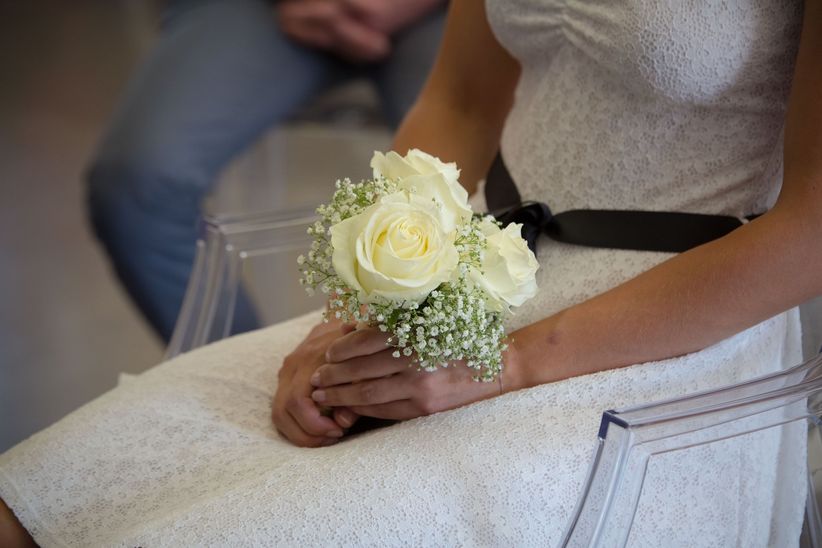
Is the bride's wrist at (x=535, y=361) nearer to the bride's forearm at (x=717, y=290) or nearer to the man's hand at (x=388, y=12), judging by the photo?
the bride's forearm at (x=717, y=290)

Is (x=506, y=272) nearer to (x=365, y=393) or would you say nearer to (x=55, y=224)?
(x=365, y=393)

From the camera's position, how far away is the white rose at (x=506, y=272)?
808 mm

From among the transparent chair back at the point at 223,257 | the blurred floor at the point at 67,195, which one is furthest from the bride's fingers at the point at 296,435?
the blurred floor at the point at 67,195

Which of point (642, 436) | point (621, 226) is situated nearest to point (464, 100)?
point (621, 226)

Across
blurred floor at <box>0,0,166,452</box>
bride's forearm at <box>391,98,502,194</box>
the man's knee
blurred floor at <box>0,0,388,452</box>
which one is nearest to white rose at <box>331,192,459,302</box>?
bride's forearm at <box>391,98,502,194</box>

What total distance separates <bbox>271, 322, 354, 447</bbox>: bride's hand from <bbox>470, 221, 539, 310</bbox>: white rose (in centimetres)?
21

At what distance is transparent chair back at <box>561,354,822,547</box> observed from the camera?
0.74m

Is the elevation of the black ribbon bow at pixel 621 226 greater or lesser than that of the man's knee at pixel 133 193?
lesser

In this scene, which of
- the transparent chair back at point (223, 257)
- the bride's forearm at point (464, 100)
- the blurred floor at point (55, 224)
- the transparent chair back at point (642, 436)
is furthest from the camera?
the blurred floor at point (55, 224)

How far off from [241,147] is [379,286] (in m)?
1.36

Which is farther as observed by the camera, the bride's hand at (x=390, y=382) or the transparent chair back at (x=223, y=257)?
the transparent chair back at (x=223, y=257)

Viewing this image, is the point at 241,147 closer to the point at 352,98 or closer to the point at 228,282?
the point at 352,98

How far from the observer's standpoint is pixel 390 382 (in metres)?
0.90

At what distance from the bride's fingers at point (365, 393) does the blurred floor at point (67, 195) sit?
0.85 m
